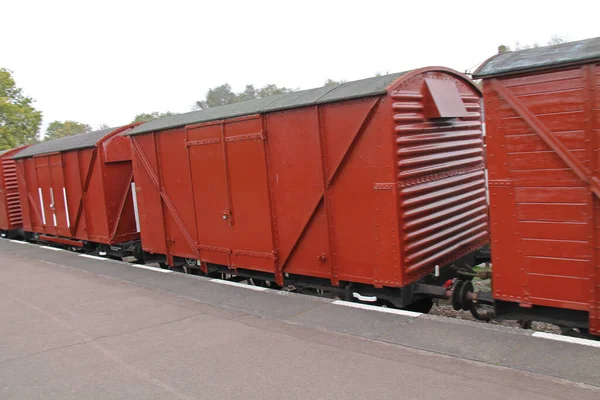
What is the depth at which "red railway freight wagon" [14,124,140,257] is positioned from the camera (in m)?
11.6

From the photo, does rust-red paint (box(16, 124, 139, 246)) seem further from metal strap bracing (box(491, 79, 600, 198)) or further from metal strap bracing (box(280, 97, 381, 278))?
metal strap bracing (box(491, 79, 600, 198))

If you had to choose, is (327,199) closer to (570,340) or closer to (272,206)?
(272,206)

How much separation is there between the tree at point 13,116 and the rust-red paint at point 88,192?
20891mm

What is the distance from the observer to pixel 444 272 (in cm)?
680

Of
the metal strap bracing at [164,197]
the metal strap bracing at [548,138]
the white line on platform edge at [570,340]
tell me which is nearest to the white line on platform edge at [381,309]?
the white line on platform edge at [570,340]

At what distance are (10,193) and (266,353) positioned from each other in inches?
632

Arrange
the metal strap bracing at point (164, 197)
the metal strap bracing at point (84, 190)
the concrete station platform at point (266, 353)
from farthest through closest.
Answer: the metal strap bracing at point (84, 190) → the metal strap bracing at point (164, 197) → the concrete station platform at point (266, 353)

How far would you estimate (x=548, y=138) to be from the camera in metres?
4.64

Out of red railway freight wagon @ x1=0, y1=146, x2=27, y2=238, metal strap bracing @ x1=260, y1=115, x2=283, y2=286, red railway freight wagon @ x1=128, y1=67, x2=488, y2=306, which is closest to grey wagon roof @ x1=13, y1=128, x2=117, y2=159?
red railway freight wagon @ x1=0, y1=146, x2=27, y2=238

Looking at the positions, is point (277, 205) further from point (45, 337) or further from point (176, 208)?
point (45, 337)

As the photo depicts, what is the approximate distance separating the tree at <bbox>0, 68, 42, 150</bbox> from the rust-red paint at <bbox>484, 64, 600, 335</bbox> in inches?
1364

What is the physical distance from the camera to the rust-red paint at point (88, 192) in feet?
38.0

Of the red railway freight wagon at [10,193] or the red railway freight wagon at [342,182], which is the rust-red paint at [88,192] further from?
the red railway freight wagon at [342,182]

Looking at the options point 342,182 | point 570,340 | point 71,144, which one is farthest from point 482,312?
point 71,144
